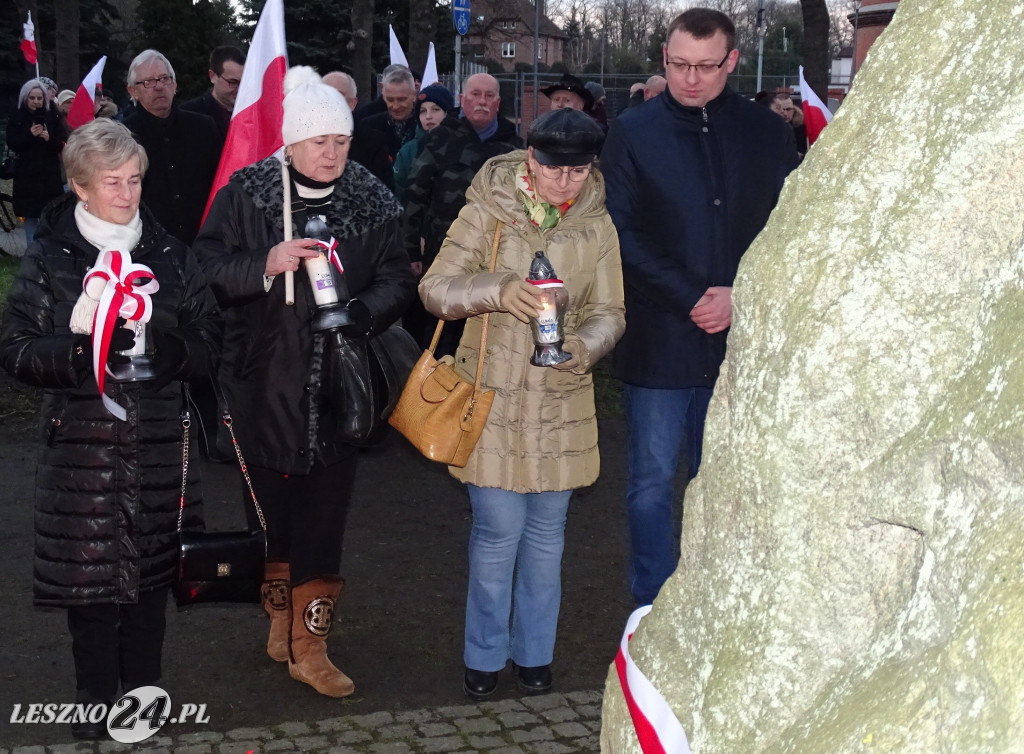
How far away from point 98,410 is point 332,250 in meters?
0.94

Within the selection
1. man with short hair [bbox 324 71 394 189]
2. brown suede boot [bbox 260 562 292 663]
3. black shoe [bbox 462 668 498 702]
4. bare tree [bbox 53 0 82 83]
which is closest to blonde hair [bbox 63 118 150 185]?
brown suede boot [bbox 260 562 292 663]

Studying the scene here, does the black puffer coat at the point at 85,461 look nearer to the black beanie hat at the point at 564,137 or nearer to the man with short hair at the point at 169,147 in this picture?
the black beanie hat at the point at 564,137

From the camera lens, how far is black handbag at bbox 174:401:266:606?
4289mm

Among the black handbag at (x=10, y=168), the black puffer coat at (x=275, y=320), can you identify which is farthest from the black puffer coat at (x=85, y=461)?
the black handbag at (x=10, y=168)

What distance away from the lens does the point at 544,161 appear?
4.38m

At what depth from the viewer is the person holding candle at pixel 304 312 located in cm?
454

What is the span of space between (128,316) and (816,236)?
8.99ft

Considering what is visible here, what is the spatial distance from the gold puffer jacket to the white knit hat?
0.52 m

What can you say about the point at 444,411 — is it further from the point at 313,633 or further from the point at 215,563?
the point at 313,633

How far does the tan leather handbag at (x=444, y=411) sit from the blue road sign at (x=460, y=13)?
1500cm

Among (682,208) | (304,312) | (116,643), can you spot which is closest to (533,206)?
(682,208)

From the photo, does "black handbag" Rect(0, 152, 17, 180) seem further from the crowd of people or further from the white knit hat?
the white knit hat

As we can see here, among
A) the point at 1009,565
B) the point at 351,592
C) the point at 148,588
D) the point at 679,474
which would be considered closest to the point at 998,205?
the point at 1009,565

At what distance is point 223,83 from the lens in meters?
8.36
